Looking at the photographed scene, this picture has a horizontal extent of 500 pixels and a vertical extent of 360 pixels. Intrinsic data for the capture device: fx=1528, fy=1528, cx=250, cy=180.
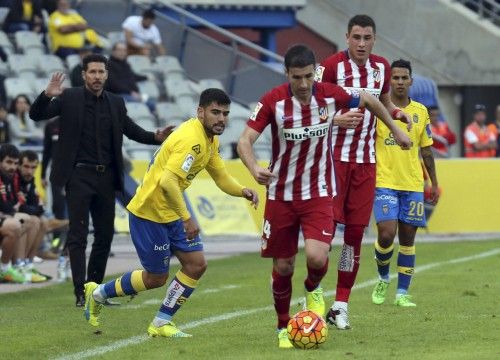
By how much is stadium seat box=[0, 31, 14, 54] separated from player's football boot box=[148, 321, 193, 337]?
1431 cm

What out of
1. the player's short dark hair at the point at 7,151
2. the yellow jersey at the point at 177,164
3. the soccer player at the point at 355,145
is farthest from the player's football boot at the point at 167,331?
the player's short dark hair at the point at 7,151

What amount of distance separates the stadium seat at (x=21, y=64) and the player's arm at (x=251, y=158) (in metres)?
14.3

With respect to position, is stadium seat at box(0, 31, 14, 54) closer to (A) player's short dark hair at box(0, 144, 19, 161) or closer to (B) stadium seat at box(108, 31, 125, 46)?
(B) stadium seat at box(108, 31, 125, 46)

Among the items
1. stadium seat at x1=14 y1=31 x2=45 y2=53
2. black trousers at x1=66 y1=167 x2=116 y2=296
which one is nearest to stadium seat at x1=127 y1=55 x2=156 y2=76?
stadium seat at x1=14 y1=31 x2=45 y2=53

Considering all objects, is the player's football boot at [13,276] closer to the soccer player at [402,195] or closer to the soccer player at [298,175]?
the soccer player at [402,195]

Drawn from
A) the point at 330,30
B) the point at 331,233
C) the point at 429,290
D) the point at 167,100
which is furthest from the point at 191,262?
the point at 330,30

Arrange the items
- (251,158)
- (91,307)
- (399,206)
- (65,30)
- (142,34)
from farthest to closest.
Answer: (142,34)
(65,30)
(399,206)
(91,307)
(251,158)

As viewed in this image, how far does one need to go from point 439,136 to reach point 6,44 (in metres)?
7.51

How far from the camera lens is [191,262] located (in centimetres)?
1108

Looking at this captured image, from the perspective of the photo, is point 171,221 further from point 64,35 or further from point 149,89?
point 149,89

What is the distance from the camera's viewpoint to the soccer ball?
10.2 meters

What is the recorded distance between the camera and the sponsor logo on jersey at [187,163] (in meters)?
10.6

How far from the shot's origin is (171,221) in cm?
1107

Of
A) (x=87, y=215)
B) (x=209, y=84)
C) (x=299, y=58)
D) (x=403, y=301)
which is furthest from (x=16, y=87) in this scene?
(x=299, y=58)
